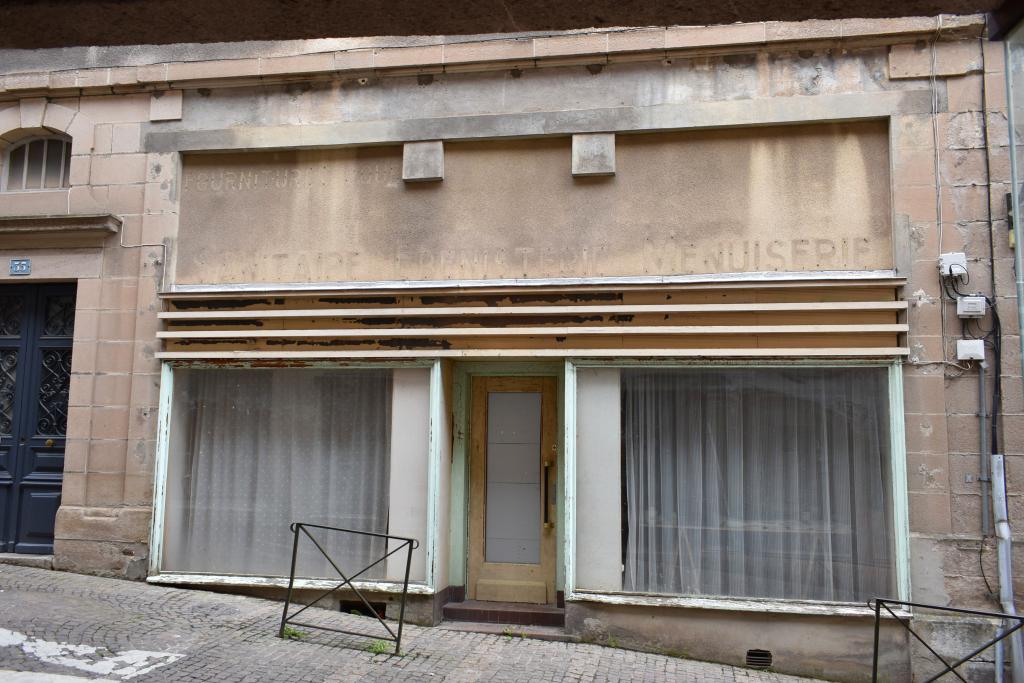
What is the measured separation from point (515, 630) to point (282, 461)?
2.87 meters

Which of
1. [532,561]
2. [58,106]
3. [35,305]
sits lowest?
[532,561]

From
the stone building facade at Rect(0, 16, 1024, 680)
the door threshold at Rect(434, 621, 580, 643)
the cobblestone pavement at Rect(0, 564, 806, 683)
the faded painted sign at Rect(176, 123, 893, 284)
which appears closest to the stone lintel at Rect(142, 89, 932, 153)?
the stone building facade at Rect(0, 16, 1024, 680)

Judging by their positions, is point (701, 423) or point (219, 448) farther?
point (219, 448)

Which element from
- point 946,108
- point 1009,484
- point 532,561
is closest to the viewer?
point 1009,484

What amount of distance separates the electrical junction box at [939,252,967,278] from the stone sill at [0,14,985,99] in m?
1.99

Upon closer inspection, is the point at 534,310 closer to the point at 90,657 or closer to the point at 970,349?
the point at 970,349

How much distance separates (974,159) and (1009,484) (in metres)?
2.86

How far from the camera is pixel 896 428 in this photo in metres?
6.84

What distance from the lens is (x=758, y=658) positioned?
22.4ft

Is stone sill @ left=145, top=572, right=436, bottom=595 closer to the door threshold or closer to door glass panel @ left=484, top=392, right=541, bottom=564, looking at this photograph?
the door threshold

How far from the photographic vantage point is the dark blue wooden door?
827 cm

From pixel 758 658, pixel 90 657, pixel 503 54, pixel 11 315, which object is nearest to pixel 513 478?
pixel 758 658

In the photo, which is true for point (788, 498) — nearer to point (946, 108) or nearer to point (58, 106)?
point (946, 108)

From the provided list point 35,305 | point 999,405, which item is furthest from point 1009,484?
point 35,305
